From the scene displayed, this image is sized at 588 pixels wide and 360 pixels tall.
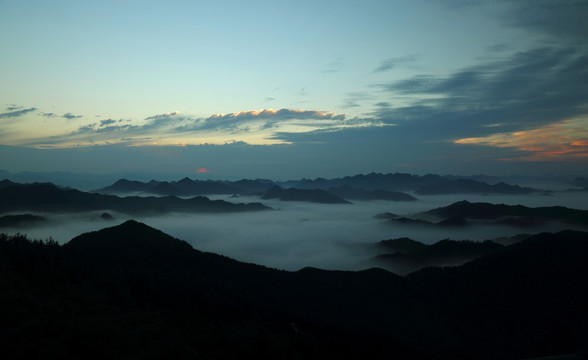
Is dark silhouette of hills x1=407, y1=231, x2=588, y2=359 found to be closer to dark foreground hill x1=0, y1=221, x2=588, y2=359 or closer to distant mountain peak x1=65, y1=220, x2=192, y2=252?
dark foreground hill x1=0, y1=221, x2=588, y2=359

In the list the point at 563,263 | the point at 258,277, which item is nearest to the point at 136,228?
the point at 258,277

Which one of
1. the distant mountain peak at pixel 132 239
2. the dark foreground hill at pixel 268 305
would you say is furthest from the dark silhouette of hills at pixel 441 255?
the distant mountain peak at pixel 132 239

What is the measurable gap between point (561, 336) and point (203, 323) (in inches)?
3563

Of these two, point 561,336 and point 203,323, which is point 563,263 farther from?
point 203,323

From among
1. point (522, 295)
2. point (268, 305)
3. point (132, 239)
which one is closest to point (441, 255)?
point (522, 295)

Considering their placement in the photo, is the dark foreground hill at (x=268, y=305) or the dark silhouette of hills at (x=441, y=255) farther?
the dark silhouette of hills at (x=441, y=255)

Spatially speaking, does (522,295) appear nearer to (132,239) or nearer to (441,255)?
(441,255)

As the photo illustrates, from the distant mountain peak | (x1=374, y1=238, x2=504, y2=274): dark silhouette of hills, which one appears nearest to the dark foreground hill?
the distant mountain peak

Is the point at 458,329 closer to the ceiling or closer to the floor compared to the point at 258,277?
closer to the floor

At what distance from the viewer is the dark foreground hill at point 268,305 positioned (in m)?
31.8

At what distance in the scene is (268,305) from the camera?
8412cm

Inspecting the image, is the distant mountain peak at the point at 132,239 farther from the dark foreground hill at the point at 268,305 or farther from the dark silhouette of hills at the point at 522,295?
the dark silhouette of hills at the point at 522,295

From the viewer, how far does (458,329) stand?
300 ft

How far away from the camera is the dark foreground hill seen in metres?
31.8
